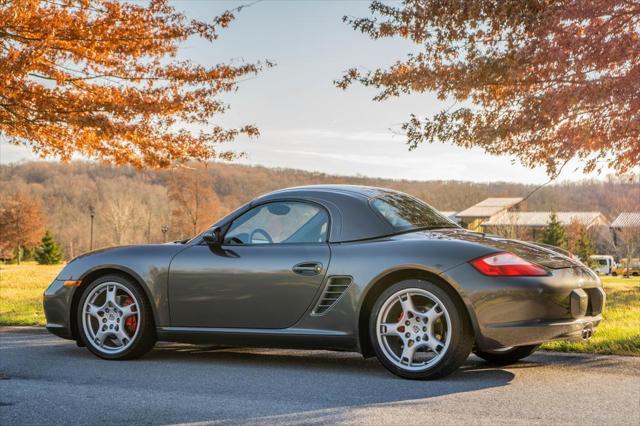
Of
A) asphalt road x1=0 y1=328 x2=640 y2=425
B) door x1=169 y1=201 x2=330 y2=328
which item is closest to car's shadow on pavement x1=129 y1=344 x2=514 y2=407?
asphalt road x1=0 y1=328 x2=640 y2=425

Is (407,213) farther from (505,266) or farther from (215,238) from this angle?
(215,238)

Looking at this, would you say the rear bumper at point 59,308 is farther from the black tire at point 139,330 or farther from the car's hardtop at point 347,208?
the car's hardtop at point 347,208

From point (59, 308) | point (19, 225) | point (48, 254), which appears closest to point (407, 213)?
point (59, 308)

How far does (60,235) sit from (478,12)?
350 feet

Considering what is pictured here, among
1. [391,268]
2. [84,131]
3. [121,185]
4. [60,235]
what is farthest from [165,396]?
[121,185]

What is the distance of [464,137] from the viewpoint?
34.9 ft

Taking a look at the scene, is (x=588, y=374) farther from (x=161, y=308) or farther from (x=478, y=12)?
(x=478, y=12)

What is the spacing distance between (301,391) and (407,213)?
1.84 m

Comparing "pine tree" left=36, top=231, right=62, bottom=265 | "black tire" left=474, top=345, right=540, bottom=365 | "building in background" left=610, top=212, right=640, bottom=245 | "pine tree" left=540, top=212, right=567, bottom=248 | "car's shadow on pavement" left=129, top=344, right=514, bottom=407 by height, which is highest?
"building in background" left=610, top=212, right=640, bottom=245

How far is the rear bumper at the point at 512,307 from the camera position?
17.4 ft

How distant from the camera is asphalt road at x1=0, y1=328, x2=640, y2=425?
440 centimetres

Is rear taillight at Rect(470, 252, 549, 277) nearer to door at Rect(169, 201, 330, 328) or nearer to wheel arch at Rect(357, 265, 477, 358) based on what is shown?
wheel arch at Rect(357, 265, 477, 358)

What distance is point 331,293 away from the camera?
5836mm

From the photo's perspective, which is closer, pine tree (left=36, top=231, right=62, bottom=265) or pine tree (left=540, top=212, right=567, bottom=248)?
pine tree (left=36, top=231, right=62, bottom=265)
